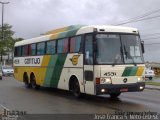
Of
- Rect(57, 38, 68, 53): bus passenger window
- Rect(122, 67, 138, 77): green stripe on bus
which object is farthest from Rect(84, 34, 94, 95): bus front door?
Rect(57, 38, 68, 53): bus passenger window

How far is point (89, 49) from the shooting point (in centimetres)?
1727

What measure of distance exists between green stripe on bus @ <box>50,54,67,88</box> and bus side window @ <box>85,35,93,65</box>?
2579 mm

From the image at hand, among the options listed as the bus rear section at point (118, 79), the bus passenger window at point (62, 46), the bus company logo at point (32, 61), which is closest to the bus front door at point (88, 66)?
the bus rear section at point (118, 79)

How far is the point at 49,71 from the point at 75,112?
8.21 m

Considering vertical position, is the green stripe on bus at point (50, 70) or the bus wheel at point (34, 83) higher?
the green stripe on bus at point (50, 70)

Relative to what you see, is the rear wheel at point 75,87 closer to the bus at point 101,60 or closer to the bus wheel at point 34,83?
the bus at point 101,60

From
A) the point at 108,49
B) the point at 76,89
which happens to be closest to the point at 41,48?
the point at 76,89

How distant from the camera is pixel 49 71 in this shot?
22.3 m

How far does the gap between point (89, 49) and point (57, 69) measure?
4238mm

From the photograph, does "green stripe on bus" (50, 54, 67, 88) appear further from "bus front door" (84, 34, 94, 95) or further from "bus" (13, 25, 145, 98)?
"bus front door" (84, 34, 94, 95)

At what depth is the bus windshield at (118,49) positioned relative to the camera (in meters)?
16.7

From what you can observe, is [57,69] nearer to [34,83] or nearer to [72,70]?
[72,70]

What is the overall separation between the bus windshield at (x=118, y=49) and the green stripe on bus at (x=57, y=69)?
3484 mm

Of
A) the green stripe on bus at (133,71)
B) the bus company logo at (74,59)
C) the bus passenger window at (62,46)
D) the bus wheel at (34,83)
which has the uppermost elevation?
the bus passenger window at (62,46)
